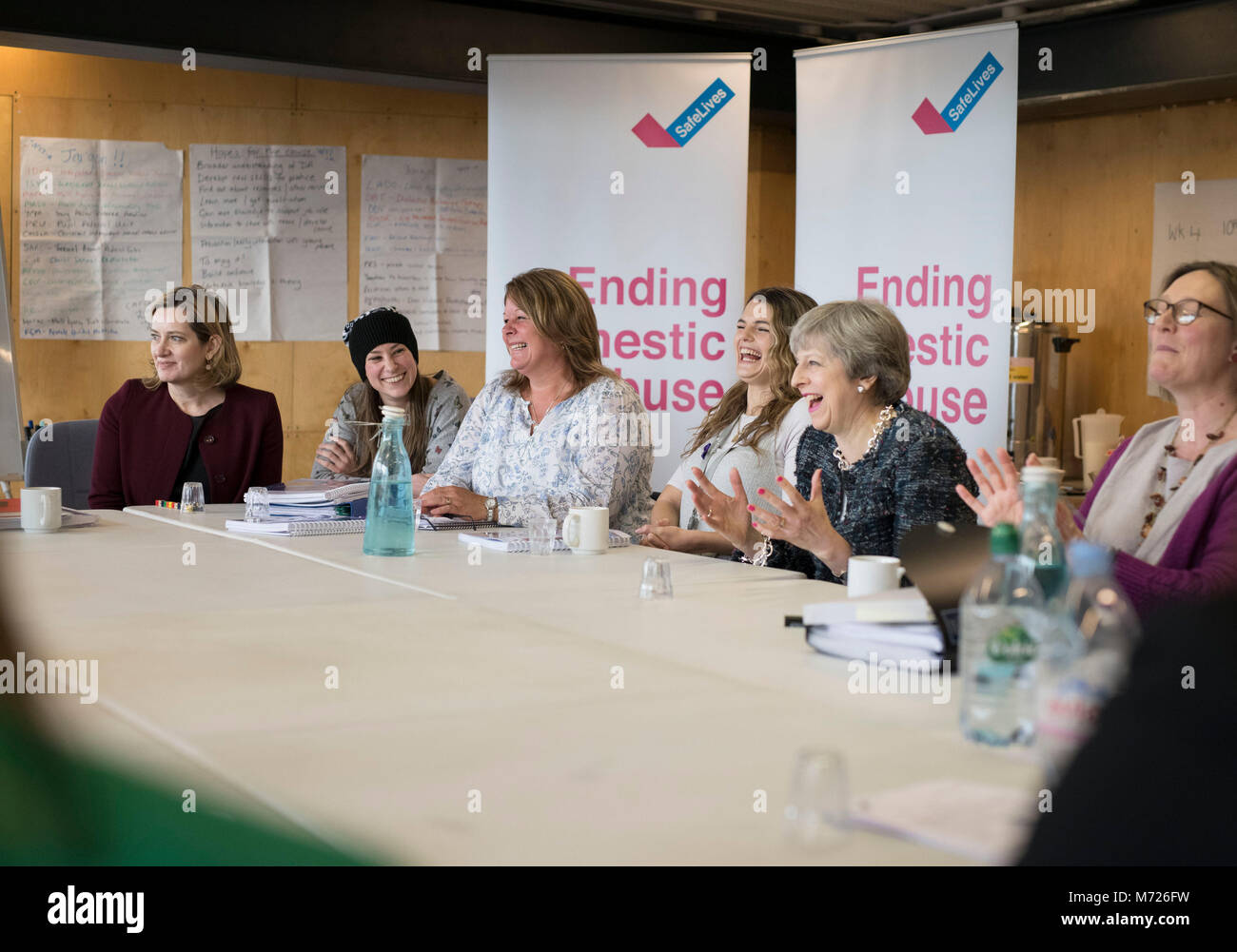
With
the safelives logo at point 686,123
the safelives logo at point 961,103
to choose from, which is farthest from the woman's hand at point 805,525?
the safelives logo at point 686,123

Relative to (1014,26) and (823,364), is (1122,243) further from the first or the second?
(823,364)

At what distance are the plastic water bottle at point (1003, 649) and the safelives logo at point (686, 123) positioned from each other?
11.6 ft

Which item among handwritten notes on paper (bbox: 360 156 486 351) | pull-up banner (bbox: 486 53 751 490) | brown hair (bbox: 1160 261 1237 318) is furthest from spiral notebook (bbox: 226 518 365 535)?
handwritten notes on paper (bbox: 360 156 486 351)

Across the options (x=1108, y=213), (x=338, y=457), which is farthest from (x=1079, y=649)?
(x=1108, y=213)

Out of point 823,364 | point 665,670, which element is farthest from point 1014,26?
point 665,670

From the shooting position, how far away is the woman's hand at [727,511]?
8.27 feet

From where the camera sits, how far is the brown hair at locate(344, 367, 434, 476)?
13.0ft

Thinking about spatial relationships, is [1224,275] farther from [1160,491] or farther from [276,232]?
Result: [276,232]

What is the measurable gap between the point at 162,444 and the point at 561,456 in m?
1.29
